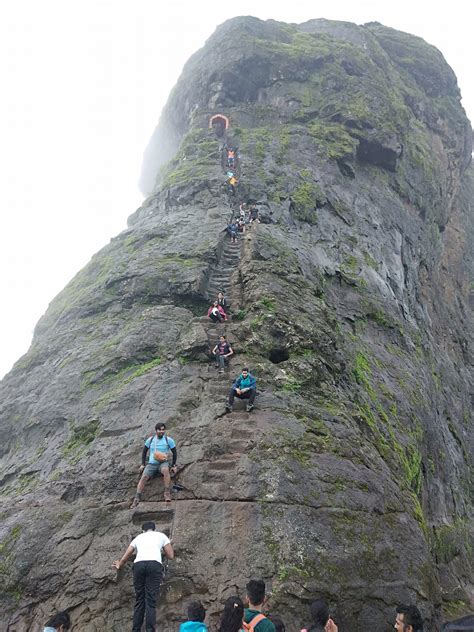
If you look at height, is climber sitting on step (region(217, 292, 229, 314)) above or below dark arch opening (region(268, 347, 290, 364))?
above

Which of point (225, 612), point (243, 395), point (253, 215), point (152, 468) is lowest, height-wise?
point (225, 612)

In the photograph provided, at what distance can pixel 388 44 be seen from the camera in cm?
4816

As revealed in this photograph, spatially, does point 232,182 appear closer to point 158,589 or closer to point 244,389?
point 244,389

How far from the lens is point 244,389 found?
13188 millimetres

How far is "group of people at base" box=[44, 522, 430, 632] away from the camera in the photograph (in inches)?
257

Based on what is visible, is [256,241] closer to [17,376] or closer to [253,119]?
[17,376]

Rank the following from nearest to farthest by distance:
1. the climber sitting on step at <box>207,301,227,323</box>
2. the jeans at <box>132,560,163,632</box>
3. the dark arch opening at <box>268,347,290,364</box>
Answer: the jeans at <box>132,560,163,632</box> → the dark arch opening at <box>268,347,290,364</box> → the climber sitting on step at <box>207,301,227,323</box>

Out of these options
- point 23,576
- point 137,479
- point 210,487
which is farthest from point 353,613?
point 23,576

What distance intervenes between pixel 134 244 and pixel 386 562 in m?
19.5

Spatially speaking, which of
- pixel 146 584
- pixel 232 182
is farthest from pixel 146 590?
pixel 232 182

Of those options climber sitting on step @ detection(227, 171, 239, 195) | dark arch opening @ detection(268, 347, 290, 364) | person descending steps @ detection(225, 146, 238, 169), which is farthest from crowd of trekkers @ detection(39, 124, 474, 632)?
person descending steps @ detection(225, 146, 238, 169)

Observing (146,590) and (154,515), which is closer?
(146,590)

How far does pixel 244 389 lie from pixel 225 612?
6.88 metres

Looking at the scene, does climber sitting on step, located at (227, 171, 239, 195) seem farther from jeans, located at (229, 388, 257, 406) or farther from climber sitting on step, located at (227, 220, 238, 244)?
jeans, located at (229, 388, 257, 406)
